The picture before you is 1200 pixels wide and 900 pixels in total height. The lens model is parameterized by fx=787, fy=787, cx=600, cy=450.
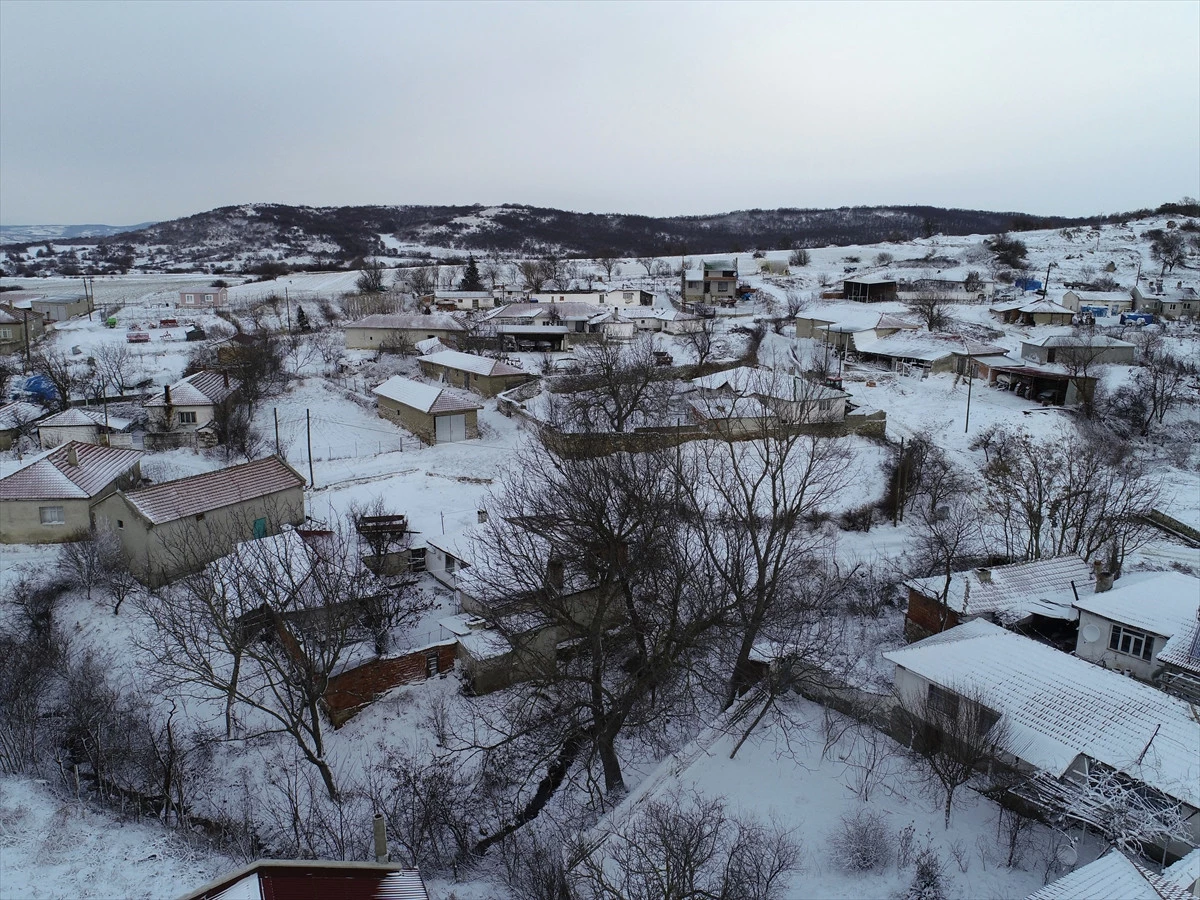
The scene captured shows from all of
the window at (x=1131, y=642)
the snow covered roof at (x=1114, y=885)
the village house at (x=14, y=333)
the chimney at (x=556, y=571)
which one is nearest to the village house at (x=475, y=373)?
the village house at (x=14, y=333)

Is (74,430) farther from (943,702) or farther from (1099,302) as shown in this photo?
(1099,302)

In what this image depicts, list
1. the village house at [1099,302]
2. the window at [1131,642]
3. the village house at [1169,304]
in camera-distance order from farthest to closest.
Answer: the village house at [1169,304] < the village house at [1099,302] < the window at [1131,642]

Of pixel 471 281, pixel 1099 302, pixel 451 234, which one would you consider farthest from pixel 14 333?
pixel 451 234

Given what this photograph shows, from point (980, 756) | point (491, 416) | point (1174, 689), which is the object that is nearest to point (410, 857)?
point (980, 756)

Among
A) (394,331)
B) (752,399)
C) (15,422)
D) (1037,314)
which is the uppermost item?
(1037,314)

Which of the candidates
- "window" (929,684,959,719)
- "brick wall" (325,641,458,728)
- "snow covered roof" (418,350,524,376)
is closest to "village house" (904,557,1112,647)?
"window" (929,684,959,719)

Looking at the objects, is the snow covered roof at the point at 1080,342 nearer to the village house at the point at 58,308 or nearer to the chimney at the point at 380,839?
the chimney at the point at 380,839

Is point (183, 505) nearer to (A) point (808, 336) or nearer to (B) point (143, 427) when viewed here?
(B) point (143, 427)
